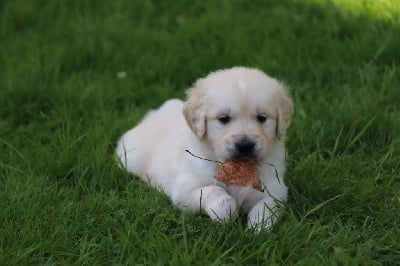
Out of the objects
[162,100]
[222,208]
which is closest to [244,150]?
[222,208]

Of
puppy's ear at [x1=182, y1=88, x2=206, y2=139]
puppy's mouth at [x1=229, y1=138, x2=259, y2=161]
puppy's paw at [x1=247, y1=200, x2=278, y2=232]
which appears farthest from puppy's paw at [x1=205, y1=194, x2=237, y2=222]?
puppy's ear at [x1=182, y1=88, x2=206, y2=139]

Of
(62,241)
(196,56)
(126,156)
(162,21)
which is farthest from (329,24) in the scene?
(62,241)

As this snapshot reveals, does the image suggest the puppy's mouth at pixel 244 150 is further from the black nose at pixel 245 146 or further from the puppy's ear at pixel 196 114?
the puppy's ear at pixel 196 114

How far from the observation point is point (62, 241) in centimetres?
350

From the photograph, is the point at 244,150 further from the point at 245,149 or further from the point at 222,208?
the point at 222,208

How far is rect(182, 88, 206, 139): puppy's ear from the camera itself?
3.81 m

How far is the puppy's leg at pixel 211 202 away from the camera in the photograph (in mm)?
3586

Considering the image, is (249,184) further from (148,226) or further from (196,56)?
(196,56)

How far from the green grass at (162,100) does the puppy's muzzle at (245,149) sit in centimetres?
36

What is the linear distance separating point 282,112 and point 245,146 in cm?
36

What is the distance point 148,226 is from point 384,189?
133 centimetres

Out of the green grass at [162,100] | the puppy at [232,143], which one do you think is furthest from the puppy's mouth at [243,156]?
the green grass at [162,100]

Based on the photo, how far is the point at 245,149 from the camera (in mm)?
3633

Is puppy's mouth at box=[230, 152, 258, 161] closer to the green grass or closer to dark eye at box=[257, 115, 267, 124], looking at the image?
dark eye at box=[257, 115, 267, 124]
